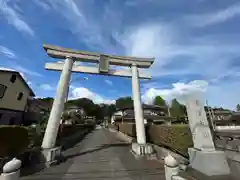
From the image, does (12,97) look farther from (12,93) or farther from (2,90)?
(2,90)

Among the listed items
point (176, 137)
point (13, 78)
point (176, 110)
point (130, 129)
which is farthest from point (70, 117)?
point (176, 110)

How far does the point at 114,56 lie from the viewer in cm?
1102

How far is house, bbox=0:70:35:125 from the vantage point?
20623 millimetres

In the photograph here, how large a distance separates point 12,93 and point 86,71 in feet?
58.9

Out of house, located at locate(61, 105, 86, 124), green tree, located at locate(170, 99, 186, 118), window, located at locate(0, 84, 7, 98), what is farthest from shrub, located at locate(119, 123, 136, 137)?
green tree, located at locate(170, 99, 186, 118)

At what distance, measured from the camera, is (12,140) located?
23.4 feet

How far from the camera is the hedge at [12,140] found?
677 centimetres

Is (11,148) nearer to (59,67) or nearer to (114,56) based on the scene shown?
(59,67)

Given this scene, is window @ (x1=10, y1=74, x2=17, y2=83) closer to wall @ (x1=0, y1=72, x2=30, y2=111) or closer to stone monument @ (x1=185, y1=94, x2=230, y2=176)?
wall @ (x1=0, y1=72, x2=30, y2=111)

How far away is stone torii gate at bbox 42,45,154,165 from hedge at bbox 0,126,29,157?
1.05 meters

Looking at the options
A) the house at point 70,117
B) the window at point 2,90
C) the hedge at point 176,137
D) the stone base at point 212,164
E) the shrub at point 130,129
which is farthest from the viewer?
the house at point 70,117

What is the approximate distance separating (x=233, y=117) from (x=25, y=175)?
4369 centimetres

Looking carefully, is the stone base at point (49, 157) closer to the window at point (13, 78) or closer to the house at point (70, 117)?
the house at point (70, 117)

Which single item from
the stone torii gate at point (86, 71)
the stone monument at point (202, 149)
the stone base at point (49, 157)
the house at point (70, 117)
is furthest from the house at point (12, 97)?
the stone monument at point (202, 149)
